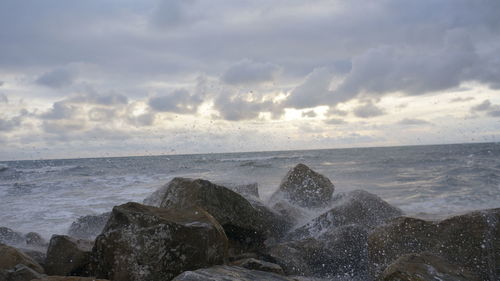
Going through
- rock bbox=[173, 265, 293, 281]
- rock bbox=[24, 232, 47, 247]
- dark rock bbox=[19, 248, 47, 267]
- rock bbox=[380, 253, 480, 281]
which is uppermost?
rock bbox=[173, 265, 293, 281]

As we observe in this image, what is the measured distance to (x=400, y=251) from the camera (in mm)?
4320

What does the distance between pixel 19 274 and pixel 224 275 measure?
6.52ft

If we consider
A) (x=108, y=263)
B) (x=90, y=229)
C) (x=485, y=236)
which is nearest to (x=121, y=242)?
(x=108, y=263)

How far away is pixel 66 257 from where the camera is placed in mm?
4297

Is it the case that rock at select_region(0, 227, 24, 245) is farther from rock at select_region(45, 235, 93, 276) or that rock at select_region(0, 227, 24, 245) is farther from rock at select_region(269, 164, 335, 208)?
rock at select_region(269, 164, 335, 208)

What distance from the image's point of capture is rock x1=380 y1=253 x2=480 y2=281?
3346mm

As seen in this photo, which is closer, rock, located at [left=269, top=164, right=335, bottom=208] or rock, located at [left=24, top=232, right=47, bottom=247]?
rock, located at [left=24, top=232, right=47, bottom=247]

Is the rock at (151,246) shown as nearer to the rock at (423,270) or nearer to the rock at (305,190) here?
the rock at (423,270)

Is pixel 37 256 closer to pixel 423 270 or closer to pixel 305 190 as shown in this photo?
pixel 423 270

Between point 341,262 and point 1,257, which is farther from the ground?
point 1,257

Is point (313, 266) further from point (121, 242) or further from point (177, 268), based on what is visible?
point (121, 242)

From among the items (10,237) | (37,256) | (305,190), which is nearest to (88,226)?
(10,237)

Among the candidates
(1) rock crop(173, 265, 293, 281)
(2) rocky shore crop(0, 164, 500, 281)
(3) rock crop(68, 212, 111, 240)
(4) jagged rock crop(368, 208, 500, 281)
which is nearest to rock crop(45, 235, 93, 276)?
(2) rocky shore crop(0, 164, 500, 281)

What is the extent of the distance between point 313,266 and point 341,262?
38 cm
